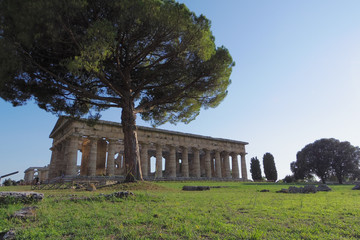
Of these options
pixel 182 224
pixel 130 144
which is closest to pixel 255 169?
pixel 130 144

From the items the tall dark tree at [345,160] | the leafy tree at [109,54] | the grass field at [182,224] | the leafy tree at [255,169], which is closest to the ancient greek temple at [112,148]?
the leafy tree at [255,169]

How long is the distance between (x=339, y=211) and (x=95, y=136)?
89.8ft

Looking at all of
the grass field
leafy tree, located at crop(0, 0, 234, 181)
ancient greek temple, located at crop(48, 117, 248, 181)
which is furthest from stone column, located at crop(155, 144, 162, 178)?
the grass field

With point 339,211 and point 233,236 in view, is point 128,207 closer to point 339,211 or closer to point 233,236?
Result: point 233,236

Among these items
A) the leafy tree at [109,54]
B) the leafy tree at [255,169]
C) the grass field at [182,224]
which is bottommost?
the grass field at [182,224]

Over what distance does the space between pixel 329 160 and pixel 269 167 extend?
10899mm

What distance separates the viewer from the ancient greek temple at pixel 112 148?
27584 millimetres

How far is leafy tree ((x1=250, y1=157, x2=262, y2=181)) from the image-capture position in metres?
45.7

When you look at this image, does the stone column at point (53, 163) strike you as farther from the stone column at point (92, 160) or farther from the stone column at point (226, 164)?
the stone column at point (226, 164)

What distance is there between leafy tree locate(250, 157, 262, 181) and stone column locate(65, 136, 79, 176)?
113 ft

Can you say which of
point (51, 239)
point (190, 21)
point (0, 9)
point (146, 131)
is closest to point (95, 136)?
point (146, 131)

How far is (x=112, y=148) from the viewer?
1184 inches

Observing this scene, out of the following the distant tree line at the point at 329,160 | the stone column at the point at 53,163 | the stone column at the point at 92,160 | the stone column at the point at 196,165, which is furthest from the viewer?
the distant tree line at the point at 329,160

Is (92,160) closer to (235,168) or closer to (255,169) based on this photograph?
(235,168)
